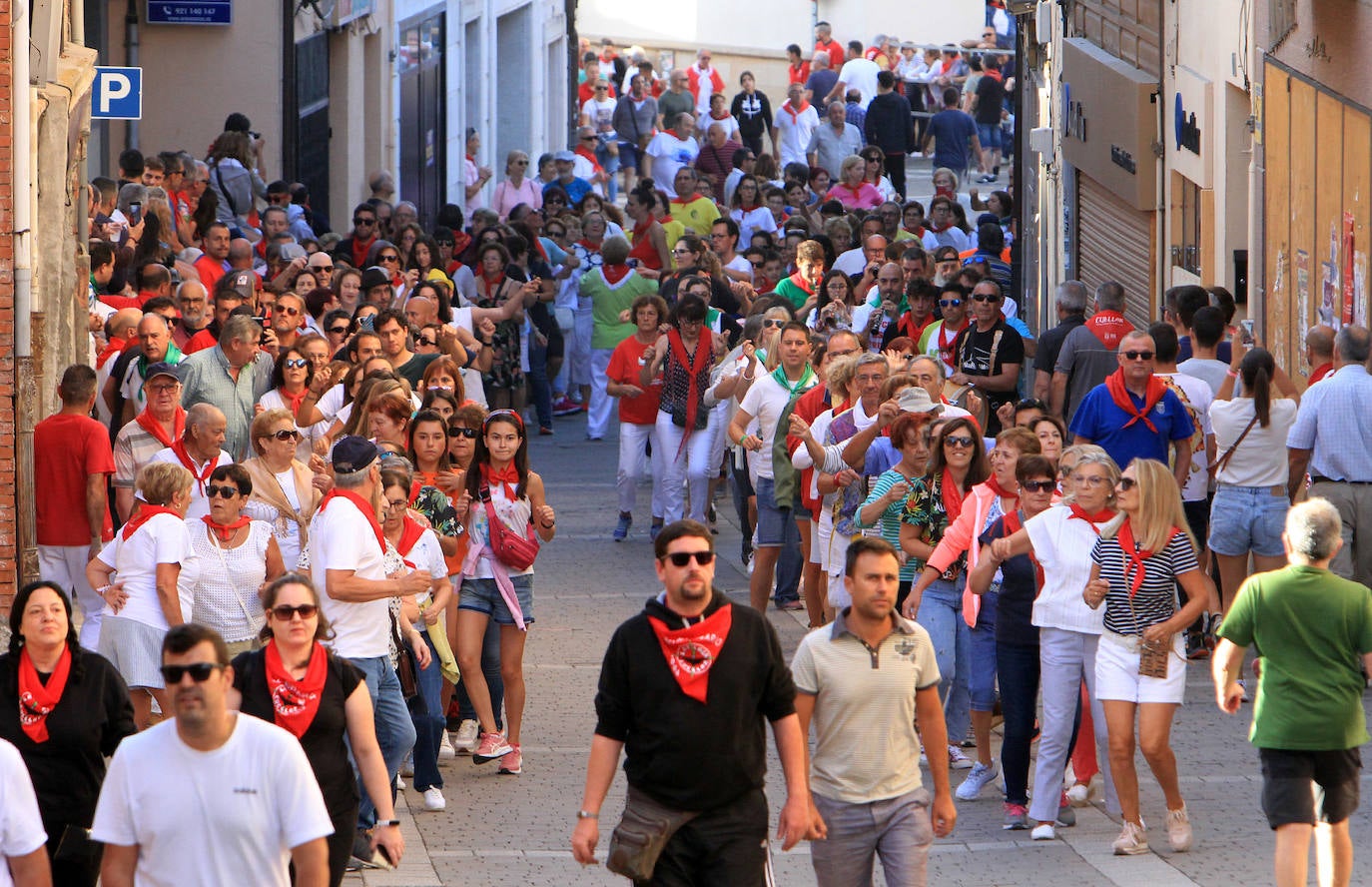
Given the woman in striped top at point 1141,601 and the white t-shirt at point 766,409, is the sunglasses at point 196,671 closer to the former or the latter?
the woman in striped top at point 1141,601

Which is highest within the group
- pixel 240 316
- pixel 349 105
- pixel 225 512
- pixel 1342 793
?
pixel 349 105

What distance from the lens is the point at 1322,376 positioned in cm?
1218

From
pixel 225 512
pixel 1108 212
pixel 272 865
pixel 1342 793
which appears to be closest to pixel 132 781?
pixel 272 865

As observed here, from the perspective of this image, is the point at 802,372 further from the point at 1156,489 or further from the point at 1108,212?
the point at 1108,212

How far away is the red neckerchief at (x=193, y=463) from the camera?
10.3 meters

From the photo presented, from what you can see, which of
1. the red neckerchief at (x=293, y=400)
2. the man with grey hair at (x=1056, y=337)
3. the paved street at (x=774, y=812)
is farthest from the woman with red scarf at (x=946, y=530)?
the man with grey hair at (x=1056, y=337)

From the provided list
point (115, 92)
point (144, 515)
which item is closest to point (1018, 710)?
point (144, 515)

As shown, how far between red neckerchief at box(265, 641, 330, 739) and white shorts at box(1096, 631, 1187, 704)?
3118 mm

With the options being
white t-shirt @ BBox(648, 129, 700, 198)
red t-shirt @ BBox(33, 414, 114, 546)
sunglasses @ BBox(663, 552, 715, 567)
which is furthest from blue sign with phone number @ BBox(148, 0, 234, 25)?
sunglasses @ BBox(663, 552, 715, 567)

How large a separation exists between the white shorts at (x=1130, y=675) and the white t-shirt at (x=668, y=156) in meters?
24.4

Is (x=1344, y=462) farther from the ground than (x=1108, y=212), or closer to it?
closer to it

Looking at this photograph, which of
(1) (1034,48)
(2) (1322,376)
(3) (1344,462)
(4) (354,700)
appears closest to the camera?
(4) (354,700)

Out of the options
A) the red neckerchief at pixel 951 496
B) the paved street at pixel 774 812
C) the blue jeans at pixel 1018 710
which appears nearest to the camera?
the paved street at pixel 774 812

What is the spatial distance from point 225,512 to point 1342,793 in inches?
174
